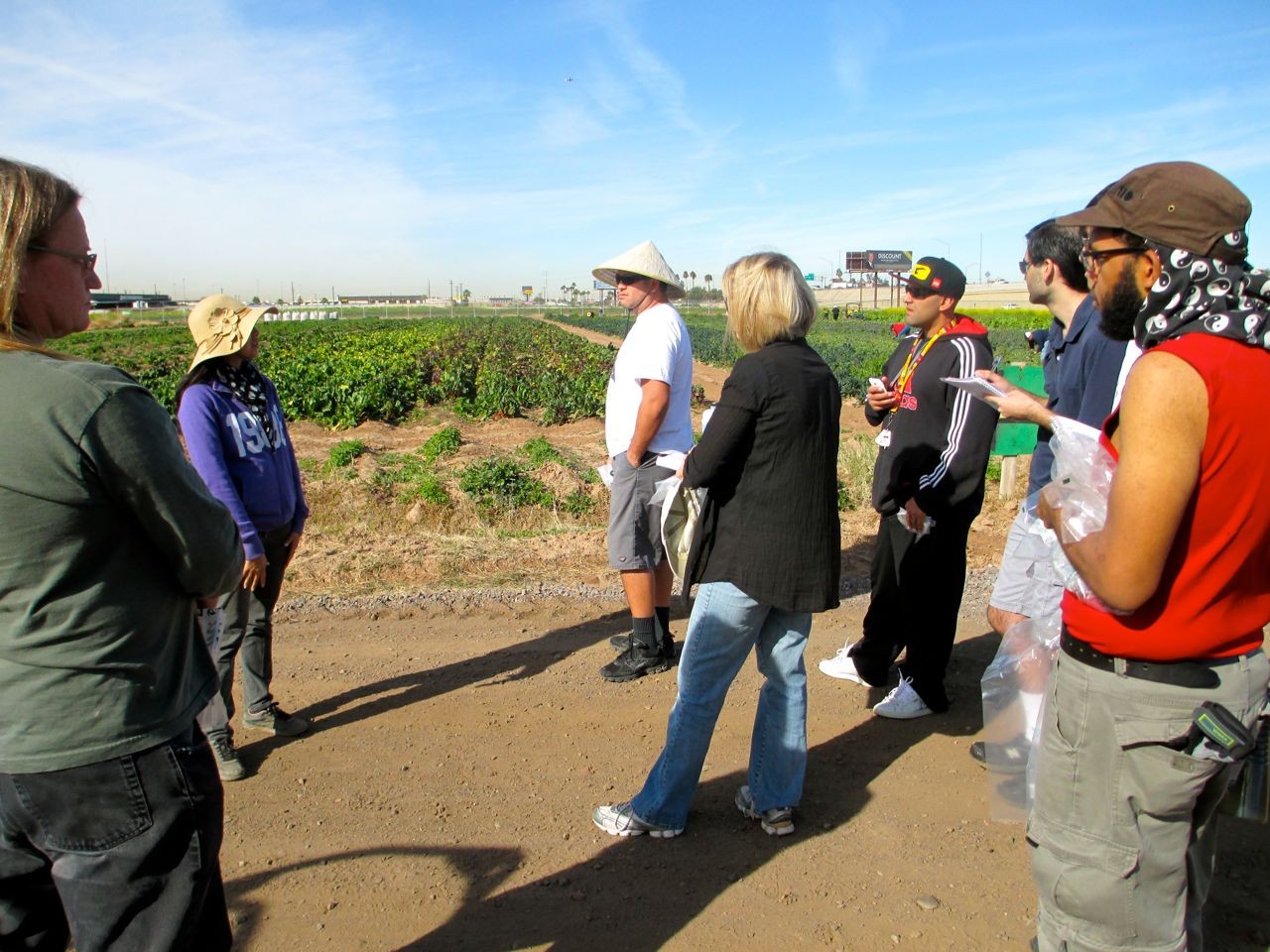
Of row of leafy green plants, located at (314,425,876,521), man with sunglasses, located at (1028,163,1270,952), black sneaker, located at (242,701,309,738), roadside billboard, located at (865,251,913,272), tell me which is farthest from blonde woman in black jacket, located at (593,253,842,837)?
roadside billboard, located at (865,251,913,272)

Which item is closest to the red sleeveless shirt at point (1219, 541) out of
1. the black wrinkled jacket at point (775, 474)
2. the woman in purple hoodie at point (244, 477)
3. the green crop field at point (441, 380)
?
the black wrinkled jacket at point (775, 474)

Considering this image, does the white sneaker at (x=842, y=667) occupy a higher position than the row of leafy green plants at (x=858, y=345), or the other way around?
the row of leafy green plants at (x=858, y=345)

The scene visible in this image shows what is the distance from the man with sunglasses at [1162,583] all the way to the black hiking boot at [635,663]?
2.66 metres

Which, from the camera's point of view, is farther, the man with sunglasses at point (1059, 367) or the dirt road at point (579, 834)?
the man with sunglasses at point (1059, 367)

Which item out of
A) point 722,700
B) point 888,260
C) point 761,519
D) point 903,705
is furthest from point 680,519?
point 888,260

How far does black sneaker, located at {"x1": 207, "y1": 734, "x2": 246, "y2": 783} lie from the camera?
3578mm

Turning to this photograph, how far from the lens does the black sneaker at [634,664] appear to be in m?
4.52

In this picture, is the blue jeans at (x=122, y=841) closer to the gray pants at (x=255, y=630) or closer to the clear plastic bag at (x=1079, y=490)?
the clear plastic bag at (x=1079, y=490)

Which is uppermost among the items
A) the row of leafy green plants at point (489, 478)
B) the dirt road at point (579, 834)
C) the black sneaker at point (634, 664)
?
the row of leafy green plants at point (489, 478)

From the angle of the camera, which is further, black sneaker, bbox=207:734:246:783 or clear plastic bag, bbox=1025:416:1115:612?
black sneaker, bbox=207:734:246:783

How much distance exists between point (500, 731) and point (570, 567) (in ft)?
7.83

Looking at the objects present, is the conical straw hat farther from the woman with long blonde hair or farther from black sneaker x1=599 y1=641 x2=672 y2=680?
the woman with long blonde hair

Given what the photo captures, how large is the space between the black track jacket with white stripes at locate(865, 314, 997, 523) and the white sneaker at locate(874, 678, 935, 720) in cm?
85

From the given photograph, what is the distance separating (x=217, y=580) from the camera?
1.82 m
